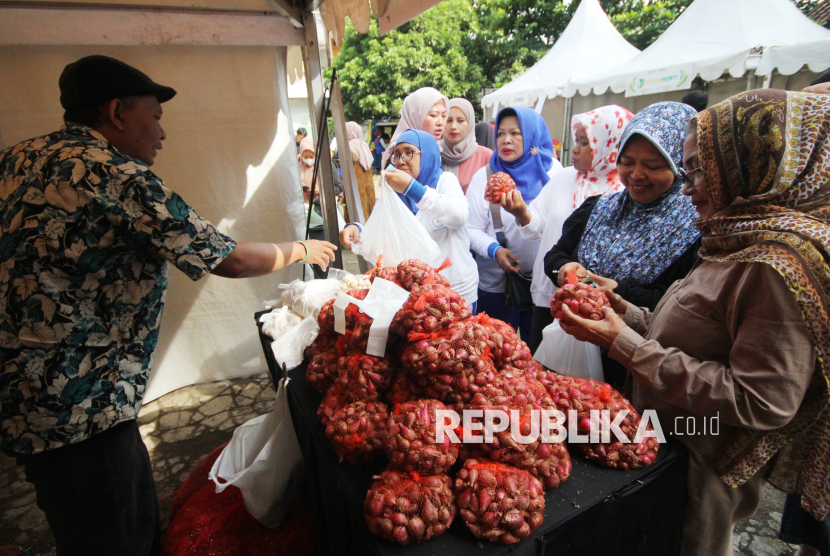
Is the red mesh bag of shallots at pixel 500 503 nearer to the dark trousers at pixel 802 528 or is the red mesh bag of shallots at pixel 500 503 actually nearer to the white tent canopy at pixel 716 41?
the dark trousers at pixel 802 528

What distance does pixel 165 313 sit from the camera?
337 cm

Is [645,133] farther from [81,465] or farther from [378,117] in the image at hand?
[378,117]

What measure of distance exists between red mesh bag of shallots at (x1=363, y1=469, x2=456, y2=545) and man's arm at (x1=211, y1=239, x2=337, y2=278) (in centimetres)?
97

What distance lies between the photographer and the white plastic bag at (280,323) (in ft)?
7.13

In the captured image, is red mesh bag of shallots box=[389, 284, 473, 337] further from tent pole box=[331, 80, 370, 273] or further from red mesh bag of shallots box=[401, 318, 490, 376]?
tent pole box=[331, 80, 370, 273]

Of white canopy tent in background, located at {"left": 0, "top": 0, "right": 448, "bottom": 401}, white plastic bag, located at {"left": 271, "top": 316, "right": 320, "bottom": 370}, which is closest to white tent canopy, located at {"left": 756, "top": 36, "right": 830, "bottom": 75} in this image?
white canopy tent in background, located at {"left": 0, "top": 0, "right": 448, "bottom": 401}

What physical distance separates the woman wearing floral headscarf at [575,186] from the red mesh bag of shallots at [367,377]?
121 centimetres

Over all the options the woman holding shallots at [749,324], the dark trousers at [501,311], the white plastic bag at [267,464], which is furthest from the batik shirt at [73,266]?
the dark trousers at [501,311]

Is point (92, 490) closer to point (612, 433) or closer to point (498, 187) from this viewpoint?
point (612, 433)

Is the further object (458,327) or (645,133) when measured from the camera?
(645,133)

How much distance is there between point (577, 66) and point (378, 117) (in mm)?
10019

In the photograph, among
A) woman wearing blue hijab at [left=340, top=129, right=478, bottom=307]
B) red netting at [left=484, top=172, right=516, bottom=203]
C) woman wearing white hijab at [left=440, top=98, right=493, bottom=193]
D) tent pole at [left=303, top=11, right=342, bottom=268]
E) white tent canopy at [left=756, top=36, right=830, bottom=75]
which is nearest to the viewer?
red netting at [left=484, top=172, right=516, bottom=203]

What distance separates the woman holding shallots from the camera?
0.95 meters

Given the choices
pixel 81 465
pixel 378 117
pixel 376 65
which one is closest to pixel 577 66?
pixel 376 65
